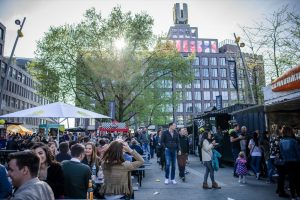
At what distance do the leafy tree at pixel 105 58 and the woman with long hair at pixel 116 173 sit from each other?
22.3 m

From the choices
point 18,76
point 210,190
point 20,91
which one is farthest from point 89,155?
point 20,91

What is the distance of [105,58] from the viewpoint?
88.3 feet

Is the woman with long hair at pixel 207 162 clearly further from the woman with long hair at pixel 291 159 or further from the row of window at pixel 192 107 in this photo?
the row of window at pixel 192 107

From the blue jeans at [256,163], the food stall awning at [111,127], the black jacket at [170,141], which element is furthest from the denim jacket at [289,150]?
the food stall awning at [111,127]

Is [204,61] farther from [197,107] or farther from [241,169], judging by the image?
[241,169]

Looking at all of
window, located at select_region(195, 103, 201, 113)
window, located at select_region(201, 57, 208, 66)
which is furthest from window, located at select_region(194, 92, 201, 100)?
window, located at select_region(201, 57, 208, 66)

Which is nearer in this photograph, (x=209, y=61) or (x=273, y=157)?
(x=273, y=157)

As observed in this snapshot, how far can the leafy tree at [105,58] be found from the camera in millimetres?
26766

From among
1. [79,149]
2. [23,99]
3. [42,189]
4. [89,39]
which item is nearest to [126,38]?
[89,39]

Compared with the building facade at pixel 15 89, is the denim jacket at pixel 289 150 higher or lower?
lower

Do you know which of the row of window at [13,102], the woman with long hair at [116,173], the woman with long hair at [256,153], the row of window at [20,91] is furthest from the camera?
the row of window at [20,91]

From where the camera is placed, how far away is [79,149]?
4727 millimetres

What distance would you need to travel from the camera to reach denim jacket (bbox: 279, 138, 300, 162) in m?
Result: 7.16

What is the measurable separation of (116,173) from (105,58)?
23.3 meters
